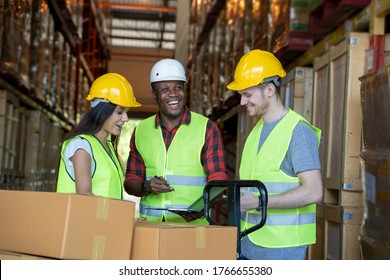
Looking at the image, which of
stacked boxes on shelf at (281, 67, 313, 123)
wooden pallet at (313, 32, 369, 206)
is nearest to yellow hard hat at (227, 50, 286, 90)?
wooden pallet at (313, 32, 369, 206)

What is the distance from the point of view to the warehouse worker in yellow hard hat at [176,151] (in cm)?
383

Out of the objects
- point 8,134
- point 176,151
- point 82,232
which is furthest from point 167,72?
point 8,134

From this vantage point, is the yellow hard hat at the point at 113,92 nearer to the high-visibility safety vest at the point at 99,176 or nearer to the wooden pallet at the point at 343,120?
the high-visibility safety vest at the point at 99,176

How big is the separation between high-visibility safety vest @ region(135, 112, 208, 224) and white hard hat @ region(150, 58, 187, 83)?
27 centimetres

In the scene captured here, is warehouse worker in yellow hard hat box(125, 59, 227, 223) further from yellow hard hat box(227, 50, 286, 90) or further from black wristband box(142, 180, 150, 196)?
yellow hard hat box(227, 50, 286, 90)

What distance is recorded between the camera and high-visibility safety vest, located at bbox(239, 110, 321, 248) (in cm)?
287

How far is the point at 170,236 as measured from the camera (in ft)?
7.36

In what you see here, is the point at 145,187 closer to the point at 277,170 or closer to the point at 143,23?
the point at 277,170

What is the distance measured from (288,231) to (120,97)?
1142mm

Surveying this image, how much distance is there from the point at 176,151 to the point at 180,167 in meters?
0.10

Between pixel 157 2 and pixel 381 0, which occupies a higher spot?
pixel 157 2

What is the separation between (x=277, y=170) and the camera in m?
2.89
